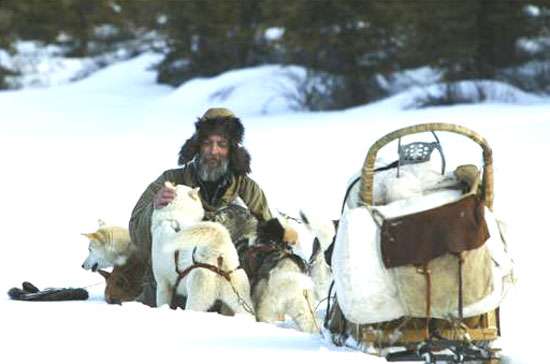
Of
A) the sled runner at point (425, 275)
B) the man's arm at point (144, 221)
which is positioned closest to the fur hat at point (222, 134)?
the man's arm at point (144, 221)

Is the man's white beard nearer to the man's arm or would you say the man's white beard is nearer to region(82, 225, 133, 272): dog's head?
the man's arm

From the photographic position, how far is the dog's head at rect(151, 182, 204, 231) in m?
6.55

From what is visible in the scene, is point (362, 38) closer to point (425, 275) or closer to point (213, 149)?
point (213, 149)

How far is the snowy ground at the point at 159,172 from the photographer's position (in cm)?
506

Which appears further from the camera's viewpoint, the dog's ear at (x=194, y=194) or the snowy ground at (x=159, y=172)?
the dog's ear at (x=194, y=194)

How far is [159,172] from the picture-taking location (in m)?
14.8

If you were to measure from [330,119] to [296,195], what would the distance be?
6353 mm

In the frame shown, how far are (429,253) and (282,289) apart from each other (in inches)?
65.7

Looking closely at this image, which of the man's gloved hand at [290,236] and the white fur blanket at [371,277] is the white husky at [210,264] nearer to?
the man's gloved hand at [290,236]

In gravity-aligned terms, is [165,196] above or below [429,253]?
above

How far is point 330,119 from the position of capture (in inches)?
738

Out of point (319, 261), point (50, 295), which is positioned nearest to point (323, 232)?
point (319, 261)

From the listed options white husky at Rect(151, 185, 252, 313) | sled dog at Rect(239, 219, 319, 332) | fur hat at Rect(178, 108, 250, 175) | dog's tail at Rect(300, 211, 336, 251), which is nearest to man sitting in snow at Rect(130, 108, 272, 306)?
fur hat at Rect(178, 108, 250, 175)

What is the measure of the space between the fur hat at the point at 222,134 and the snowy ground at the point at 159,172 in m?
1.06
